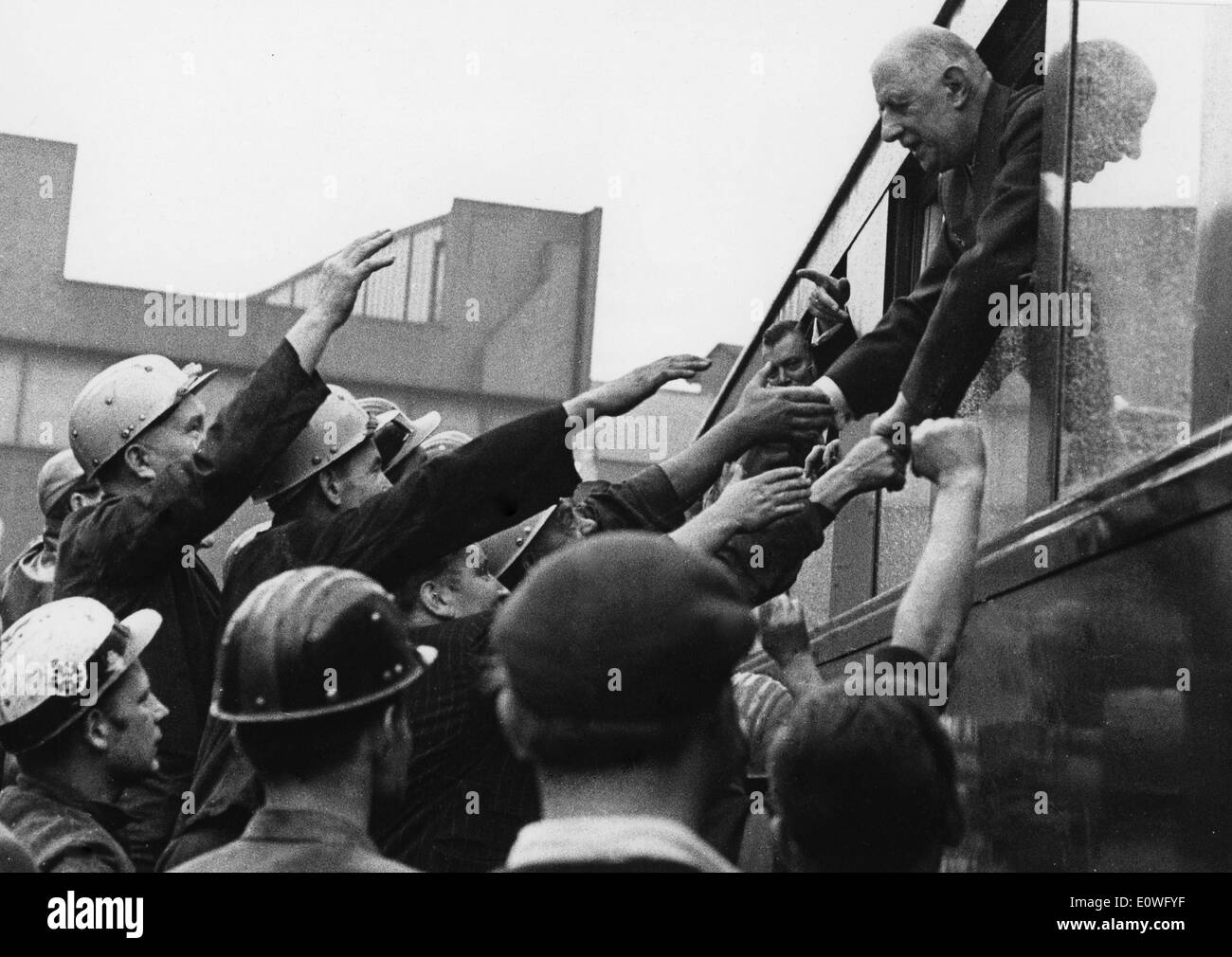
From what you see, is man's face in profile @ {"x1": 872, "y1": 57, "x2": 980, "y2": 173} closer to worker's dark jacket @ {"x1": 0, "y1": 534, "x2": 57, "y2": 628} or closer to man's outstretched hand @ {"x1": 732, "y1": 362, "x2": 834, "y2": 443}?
man's outstretched hand @ {"x1": 732, "y1": 362, "x2": 834, "y2": 443}

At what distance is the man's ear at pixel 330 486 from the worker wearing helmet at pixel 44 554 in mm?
804

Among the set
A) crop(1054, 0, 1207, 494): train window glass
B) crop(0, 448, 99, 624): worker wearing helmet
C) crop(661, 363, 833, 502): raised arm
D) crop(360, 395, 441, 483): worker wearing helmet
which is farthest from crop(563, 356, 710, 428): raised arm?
crop(0, 448, 99, 624): worker wearing helmet

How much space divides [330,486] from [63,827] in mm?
1057

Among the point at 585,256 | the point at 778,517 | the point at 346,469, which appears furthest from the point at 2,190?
→ the point at 778,517

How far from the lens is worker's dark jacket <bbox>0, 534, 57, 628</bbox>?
4070 mm

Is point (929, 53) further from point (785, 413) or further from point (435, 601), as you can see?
point (435, 601)

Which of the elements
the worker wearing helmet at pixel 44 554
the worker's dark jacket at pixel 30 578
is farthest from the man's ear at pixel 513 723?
the worker's dark jacket at pixel 30 578

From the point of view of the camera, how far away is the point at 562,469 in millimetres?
3008

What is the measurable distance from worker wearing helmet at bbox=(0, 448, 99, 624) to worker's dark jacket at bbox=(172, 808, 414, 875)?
2.27m

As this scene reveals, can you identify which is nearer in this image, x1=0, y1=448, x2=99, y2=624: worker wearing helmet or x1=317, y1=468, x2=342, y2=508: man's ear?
x1=317, y1=468, x2=342, y2=508: man's ear

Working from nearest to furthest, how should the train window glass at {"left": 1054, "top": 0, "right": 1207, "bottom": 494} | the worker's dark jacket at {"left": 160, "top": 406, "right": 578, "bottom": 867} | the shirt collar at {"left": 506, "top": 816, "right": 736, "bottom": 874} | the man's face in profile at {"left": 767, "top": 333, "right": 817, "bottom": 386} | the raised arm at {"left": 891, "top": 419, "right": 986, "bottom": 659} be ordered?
the shirt collar at {"left": 506, "top": 816, "right": 736, "bottom": 874} → the raised arm at {"left": 891, "top": 419, "right": 986, "bottom": 659} → the train window glass at {"left": 1054, "top": 0, "right": 1207, "bottom": 494} → the worker's dark jacket at {"left": 160, "top": 406, "right": 578, "bottom": 867} → the man's face in profile at {"left": 767, "top": 333, "right": 817, "bottom": 386}

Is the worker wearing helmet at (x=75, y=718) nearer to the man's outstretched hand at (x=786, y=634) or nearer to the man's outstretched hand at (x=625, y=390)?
the man's outstretched hand at (x=625, y=390)
